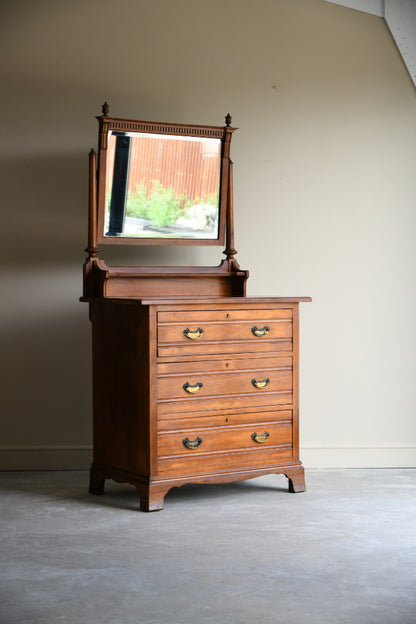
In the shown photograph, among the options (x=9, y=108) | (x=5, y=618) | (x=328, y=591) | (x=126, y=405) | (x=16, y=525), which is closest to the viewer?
(x=5, y=618)

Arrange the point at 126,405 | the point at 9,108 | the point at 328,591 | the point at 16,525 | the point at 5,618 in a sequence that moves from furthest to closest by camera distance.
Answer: the point at 9,108 → the point at 126,405 → the point at 16,525 → the point at 328,591 → the point at 5,618

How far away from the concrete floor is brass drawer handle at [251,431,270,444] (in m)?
0.27

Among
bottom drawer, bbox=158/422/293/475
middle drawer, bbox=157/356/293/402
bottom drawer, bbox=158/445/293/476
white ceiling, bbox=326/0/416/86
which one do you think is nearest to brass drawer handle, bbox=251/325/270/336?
middle drawer, bbox=157/356/293/402

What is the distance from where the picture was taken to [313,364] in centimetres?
448

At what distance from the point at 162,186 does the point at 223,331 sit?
83 cm

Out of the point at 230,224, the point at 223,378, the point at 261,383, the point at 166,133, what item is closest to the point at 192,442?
the point at 223,378

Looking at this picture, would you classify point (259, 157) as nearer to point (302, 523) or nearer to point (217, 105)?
point (217, 105)

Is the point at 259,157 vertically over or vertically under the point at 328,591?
over

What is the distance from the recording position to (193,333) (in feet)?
11.8

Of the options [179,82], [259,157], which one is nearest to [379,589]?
[259,157]

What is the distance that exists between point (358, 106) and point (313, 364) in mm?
1473

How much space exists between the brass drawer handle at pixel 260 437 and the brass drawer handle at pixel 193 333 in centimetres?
56

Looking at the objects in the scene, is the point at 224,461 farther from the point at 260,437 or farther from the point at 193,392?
the point at 193,392

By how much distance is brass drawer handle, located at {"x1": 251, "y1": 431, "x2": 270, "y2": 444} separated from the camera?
148 inches
